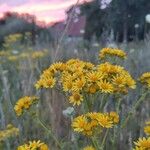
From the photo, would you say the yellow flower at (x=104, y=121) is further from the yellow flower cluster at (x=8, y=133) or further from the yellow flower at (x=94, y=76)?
the yellow flower cluster at (x=8, y=133)

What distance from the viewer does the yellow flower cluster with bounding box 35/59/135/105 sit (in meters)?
1.93

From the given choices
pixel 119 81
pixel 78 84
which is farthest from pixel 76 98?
pixel 119 81

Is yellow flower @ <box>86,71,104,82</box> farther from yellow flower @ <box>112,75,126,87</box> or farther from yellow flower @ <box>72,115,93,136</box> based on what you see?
yellow flower @ <box>72,115,93,136</box>

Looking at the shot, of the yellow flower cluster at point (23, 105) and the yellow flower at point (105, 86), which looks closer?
the yellow flower at point (105, 86)

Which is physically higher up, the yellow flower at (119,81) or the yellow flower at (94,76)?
the yellow flower at (94,76)

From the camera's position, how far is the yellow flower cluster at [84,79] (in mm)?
1931

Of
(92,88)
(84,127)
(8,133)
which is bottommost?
(8,133)

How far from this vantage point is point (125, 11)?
51.3ft

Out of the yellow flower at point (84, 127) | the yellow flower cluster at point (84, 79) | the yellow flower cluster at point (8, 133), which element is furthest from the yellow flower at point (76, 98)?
the yellow flower cluster at point (8, 133)

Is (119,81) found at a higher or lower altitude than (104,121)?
higher

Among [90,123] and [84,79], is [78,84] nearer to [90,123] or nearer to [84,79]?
[84,79]

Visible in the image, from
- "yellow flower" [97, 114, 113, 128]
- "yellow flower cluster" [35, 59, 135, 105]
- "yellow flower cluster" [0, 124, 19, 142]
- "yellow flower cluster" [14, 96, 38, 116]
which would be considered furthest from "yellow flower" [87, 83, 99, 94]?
"yellow flower cluster" [0, 124, 19, 142]

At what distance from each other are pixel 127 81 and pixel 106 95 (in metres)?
0.12

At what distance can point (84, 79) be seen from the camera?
1929mm
